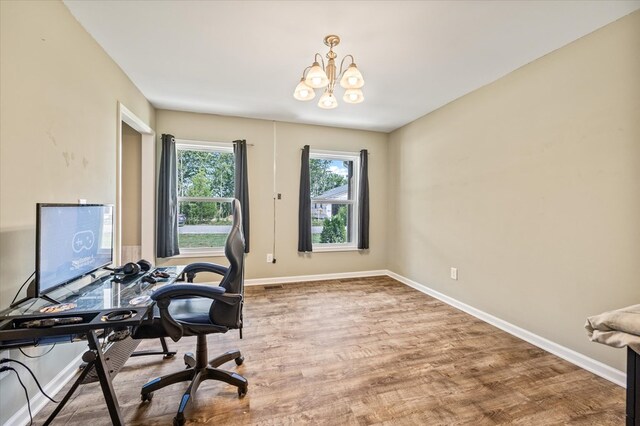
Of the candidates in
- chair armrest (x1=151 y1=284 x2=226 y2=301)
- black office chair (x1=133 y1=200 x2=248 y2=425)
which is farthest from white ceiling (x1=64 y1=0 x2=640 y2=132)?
chair armrest (x1=151 y1=284 x2=226 y2=301)

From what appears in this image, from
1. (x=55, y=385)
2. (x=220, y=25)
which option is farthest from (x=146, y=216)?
(x=220, y=25)

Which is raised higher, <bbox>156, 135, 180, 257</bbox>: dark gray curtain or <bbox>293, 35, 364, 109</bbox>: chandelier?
<bbox>293, 35, 364, 109</bbox>: chandelier

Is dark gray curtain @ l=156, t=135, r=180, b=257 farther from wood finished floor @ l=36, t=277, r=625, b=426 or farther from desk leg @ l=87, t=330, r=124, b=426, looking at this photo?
desk leg @ l=87, t=330, r=124, b=426

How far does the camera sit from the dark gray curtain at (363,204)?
4.51 meters

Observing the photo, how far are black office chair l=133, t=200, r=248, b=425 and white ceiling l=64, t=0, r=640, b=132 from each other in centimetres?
137

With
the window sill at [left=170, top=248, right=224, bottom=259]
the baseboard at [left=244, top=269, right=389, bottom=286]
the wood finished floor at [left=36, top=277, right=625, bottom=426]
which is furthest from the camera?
the baseboard at [left=244, top=269, right=389, bottom=286]

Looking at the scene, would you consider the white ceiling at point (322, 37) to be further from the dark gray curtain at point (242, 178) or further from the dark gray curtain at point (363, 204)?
the dark gray curtain at point (363, 204)

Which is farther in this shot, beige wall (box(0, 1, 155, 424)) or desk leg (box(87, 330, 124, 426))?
beige wall (box(0, 1, 155, 424))

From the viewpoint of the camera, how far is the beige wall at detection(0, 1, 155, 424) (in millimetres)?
A: 1377

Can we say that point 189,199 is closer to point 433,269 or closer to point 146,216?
point 146,216

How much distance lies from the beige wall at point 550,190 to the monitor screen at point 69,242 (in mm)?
3442

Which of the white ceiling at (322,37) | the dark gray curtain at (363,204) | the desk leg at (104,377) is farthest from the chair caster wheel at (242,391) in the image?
the dark gray curtain at (363,204)

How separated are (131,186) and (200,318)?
8.96 ft

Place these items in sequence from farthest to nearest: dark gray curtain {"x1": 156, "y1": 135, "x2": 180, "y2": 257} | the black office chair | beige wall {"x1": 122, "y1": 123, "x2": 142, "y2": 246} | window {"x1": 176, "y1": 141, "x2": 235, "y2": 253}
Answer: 1. window {"x1": 176, "y1": 141, "x2": 235, "y2": 253}
2. dark gray curtain {"x1": 156, "y1": 135, "x2": 180, "y2": 257}
3. beige wall {"x1": 122, "y1": 123, "x2": 142, "y2": 246}
4. the black office chair
